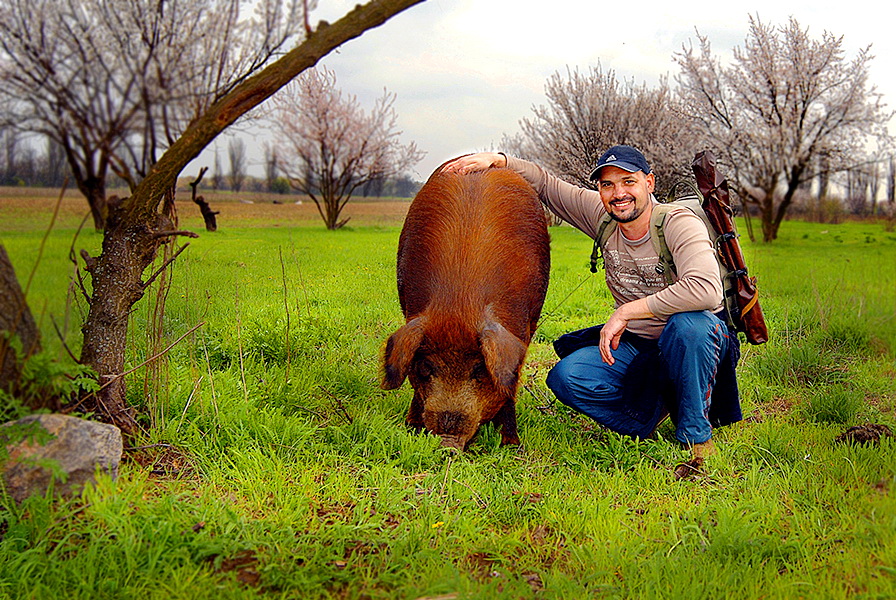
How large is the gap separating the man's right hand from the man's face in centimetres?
105

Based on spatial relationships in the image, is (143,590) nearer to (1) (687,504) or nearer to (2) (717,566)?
(2) (717,566)

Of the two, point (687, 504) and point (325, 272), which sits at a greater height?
point (325, 272)

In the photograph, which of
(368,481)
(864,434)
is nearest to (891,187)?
(864,434)

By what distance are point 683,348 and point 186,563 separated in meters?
2.65

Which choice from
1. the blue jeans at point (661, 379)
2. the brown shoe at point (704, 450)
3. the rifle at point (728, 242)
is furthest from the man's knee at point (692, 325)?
the brown shoe at point (704, 450)

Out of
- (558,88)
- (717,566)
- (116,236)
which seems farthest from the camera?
(558,88)

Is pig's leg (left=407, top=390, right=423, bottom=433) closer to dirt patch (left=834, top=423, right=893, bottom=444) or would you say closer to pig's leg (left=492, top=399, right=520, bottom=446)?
A: pig's leg (left=492, top=399, right=520, bottom=446)

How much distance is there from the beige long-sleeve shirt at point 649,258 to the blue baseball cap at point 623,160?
326 millimetres

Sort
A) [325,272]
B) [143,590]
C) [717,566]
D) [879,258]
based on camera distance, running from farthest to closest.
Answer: [879,258], [325,272], [717,566], [143,590]

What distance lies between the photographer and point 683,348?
389cm

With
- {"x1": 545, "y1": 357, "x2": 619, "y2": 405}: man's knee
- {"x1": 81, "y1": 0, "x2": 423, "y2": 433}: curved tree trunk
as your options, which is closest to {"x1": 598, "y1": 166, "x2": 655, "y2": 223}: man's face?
{"x1": 545, "y1": 357, "x2": 619, "y2": 405}: man's knee

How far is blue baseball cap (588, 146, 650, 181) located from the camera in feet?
12.9

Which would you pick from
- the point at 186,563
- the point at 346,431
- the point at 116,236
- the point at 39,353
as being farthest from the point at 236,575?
the point at 116,236

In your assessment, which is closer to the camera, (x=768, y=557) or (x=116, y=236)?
(x=768, y=557)
